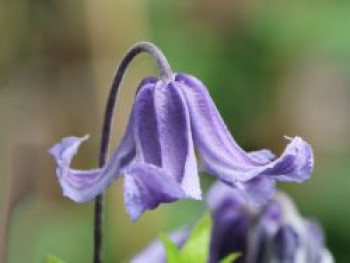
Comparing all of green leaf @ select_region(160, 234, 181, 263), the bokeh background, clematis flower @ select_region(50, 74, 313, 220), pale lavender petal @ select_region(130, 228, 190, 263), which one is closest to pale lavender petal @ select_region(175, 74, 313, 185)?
clematis flower @ select_region(50, 74, 313, 220)

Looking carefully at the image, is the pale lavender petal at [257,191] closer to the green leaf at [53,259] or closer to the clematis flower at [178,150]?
the clematis flower at [178,150]

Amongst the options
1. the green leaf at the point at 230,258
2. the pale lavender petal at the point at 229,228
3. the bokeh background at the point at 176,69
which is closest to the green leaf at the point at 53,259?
the green leaf at the point at 230,258

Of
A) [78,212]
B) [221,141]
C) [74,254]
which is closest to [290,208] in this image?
[221,141]

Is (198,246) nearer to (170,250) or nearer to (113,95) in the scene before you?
(170,250)

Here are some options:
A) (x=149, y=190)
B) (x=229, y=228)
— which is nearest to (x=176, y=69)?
(x=229, y=228)

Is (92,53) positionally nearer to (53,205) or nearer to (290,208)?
(53,205)
